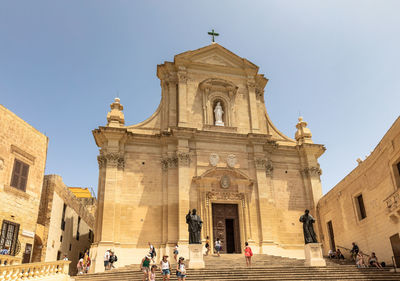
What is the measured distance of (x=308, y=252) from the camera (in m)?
18.0

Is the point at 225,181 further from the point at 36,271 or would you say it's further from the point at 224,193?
the point at 36,271

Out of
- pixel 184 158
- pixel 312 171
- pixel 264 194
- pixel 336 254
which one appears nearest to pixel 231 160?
pixel 264 194

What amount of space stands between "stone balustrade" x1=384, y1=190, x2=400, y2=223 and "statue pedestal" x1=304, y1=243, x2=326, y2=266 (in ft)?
12.1

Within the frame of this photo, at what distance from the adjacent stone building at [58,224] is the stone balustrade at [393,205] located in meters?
19.0

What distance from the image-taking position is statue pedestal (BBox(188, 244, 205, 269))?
56.2ft

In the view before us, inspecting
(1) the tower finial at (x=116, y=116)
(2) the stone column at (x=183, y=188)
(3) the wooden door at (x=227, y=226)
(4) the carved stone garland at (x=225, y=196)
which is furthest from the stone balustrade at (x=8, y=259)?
(3) the wooden door at (x=227, y=226)

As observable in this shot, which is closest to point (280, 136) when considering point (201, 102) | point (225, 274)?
point (201, 102)

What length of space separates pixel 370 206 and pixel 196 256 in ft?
32.2

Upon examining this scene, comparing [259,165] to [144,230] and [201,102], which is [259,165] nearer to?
[201,102]

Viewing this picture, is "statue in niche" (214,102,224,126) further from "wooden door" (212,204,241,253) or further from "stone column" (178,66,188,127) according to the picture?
"wooden door" (212,204,241,253)

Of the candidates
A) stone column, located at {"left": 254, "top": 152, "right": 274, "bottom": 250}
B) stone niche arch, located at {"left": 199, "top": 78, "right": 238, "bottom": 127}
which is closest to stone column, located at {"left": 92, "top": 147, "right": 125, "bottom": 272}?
stone niche arch, located at {"left": 199, "top": 78, "right": 238, "bottom": 127}

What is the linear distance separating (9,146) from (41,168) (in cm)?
269

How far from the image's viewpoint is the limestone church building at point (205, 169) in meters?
23.3

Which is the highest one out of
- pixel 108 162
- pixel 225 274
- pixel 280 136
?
pixel 280 136
